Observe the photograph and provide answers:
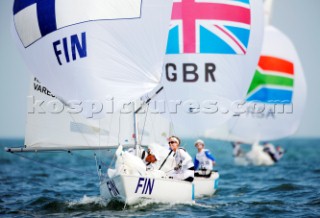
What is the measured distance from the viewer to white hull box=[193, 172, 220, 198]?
57.9ft

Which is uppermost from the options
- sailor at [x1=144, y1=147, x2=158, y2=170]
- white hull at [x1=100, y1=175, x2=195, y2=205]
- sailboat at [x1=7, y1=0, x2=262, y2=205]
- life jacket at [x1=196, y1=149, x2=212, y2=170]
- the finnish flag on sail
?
the finnish flag on sail

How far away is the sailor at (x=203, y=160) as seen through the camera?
1816cm

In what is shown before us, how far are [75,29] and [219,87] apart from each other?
234 inches

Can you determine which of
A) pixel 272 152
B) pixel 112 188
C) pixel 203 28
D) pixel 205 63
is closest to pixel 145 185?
pixel 112 188

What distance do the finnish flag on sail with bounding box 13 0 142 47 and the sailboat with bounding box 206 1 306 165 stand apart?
52.7ft

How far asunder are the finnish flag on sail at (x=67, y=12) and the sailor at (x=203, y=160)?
543cm

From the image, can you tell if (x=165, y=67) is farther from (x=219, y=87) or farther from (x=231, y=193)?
(x=231, y=193)

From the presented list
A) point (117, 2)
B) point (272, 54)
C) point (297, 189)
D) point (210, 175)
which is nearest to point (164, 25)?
point (117, 2)

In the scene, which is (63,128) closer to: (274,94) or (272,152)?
(274,94)

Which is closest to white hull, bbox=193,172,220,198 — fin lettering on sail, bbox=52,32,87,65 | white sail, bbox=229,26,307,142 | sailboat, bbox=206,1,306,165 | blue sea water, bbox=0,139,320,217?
blue sea water, bbox=0,139,320,217

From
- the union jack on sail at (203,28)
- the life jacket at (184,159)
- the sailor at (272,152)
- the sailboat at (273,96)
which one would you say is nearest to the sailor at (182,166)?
the life jacket at (184,159)

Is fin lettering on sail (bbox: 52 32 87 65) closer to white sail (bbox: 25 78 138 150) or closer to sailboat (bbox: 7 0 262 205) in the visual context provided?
sailboat (bbox: 7 0 262 205)

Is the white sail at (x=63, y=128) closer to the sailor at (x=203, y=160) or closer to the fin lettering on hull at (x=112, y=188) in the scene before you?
the sailor at (x=203, y=160)

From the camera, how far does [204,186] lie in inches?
701
